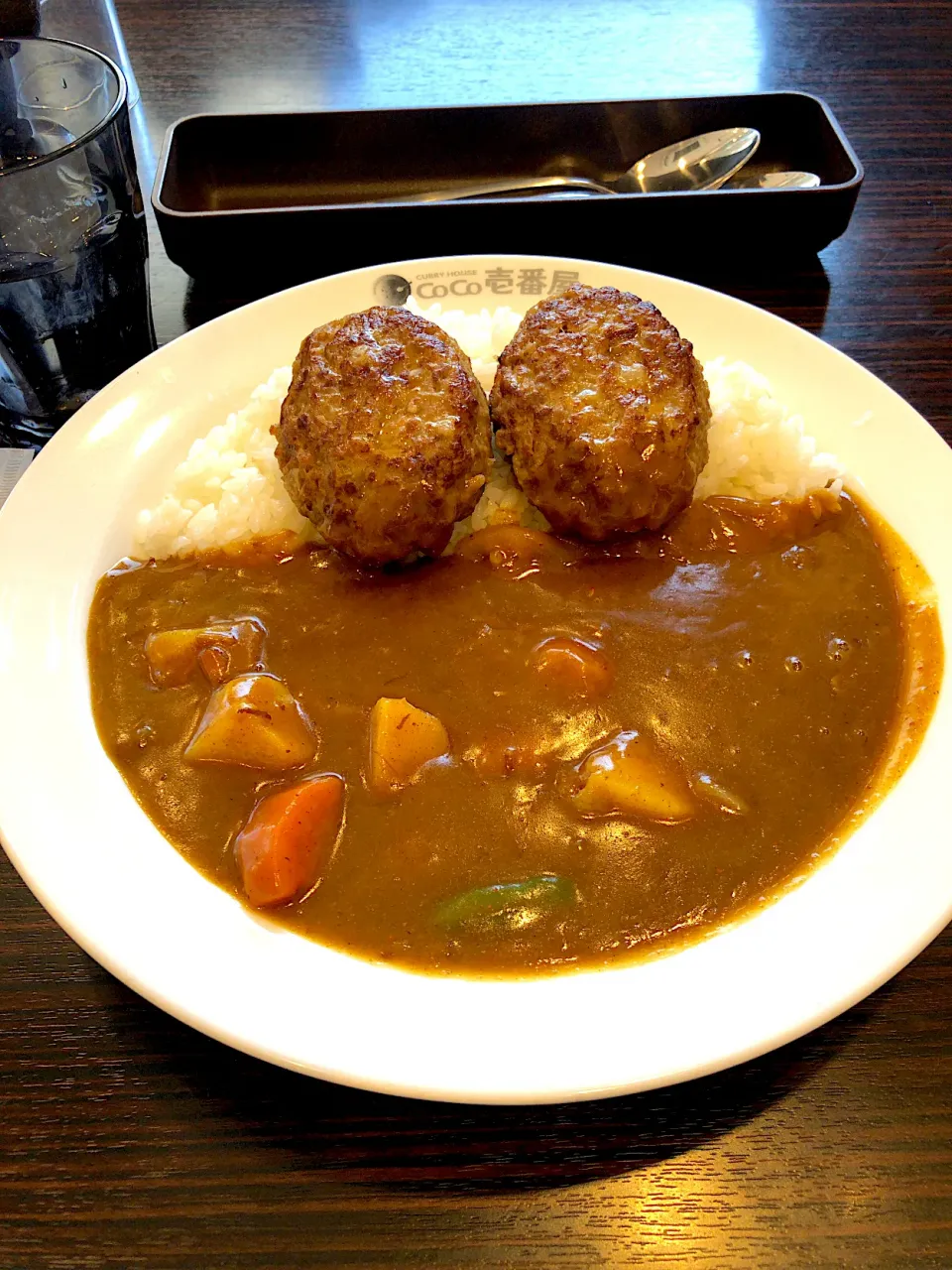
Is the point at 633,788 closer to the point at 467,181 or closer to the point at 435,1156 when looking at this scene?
the point at 435,1156

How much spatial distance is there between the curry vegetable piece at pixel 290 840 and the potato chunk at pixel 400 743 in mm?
88

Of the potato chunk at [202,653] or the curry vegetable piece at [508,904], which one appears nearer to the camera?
the curry vegetable piece at [508,904]

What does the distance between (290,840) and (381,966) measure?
30 centimetres

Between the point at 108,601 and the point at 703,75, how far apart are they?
142 inches

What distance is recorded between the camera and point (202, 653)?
2.15 metres

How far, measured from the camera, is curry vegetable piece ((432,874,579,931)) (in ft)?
5.71

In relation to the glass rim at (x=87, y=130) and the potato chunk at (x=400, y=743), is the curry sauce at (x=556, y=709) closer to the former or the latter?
the potato chunk at (x=400, y=743)

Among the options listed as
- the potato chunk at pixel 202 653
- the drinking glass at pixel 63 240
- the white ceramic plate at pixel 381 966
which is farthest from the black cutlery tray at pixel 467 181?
the potato chunk at pixel 202 653

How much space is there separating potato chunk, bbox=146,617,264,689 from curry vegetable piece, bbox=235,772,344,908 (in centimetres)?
36

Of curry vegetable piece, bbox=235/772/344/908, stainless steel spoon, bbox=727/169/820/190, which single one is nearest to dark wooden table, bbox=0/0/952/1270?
curry vegetable piece, bbox=235/772/344/908

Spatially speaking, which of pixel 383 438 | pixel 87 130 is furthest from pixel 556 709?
pixel 87 130

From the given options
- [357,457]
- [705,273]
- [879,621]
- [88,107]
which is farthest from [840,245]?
[88,107]

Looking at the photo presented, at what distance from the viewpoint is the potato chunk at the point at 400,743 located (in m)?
1.94

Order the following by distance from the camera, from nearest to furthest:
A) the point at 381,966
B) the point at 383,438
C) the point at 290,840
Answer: the point at 381,966
the point at 290,840
the point at 383,438
